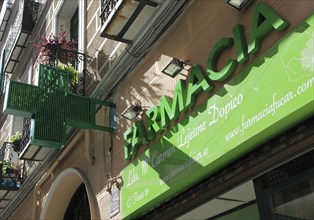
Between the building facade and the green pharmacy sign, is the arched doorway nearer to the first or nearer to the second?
the building facade

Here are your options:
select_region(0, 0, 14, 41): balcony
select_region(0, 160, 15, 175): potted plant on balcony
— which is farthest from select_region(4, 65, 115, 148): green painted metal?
select_region(0, 0, 14, 41): balcony

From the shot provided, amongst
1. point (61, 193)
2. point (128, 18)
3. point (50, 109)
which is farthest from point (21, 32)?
point (128, 18)

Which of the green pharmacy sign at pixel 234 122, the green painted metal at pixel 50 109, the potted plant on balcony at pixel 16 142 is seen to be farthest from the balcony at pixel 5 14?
the green pharmacy sign at pixel 234 122

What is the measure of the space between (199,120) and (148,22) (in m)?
2.09

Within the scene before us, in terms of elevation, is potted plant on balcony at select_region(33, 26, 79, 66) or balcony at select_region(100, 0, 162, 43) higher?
potted plant on balcony at select_region(33, 26, 79, 66)

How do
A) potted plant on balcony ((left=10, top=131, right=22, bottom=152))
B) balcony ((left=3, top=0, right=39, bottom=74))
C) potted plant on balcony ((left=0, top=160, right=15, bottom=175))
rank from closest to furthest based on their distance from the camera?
potted plant on balcony ((left=0, top=160, right=15, bottom=175)), potted plant on balcony ((left=10, top=131, right=22, bottom=152)), balcony ((left=3, top=0, right=39, bottom=74))

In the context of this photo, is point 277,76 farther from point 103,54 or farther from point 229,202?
point 103,54

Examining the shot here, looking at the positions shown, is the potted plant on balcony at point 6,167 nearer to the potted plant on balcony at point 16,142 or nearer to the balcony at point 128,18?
the potted plant on balcony at point 16,142

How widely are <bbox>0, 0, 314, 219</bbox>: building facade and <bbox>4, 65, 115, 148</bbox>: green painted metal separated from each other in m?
0.02

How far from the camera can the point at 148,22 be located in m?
6.55

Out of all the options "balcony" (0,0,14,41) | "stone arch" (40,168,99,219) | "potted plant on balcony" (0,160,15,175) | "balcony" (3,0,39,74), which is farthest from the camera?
"balcony" (0,0,14,41)

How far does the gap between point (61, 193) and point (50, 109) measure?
2.53 m

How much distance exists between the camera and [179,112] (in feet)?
18.1

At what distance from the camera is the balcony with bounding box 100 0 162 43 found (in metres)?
6.40
